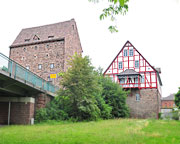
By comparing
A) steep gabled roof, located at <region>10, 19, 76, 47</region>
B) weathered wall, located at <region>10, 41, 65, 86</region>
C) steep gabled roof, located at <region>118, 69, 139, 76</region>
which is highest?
steep gabled roof, located at <region>10, 19, 76, 47</region>

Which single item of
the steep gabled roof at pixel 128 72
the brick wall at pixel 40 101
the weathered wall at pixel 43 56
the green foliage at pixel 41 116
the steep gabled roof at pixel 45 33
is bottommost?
the green foliage at pixel 41 116

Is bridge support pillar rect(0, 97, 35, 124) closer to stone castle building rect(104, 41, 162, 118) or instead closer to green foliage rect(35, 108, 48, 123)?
green foliage rect(35, 108, 48, 123)

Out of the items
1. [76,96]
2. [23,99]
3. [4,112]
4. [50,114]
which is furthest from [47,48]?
[76,96]

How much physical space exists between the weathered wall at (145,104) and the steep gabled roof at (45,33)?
16553 millimetres

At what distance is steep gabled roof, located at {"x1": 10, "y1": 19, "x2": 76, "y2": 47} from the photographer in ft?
137

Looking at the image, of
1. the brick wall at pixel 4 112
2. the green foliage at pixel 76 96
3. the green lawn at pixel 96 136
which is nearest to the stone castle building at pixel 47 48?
the green foliage at pixel 76 96

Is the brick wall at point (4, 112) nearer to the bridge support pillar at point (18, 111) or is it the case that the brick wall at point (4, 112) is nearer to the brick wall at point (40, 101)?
the bridge support pillar at point (18, 111)

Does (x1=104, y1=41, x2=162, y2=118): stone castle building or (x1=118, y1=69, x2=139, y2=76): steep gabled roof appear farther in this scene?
(x1=118, y1=69, x2=139, y2=76): steep gabled roof

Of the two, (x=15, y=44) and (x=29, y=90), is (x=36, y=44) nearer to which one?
(x=15, y=44)

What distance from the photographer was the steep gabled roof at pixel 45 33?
41.7 meters

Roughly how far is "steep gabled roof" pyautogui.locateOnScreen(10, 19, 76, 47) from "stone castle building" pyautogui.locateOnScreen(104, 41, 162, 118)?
11.7 m

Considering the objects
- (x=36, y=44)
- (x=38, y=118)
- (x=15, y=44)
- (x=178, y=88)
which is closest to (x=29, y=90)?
(x=38, y=118)

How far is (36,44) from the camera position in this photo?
137 ft

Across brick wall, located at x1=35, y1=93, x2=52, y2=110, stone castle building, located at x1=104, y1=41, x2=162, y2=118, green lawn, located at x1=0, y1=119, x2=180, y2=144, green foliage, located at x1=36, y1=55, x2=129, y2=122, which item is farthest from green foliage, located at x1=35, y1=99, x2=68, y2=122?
stone castle building, located at x1=104, y1=41, x2=162, y2=118
